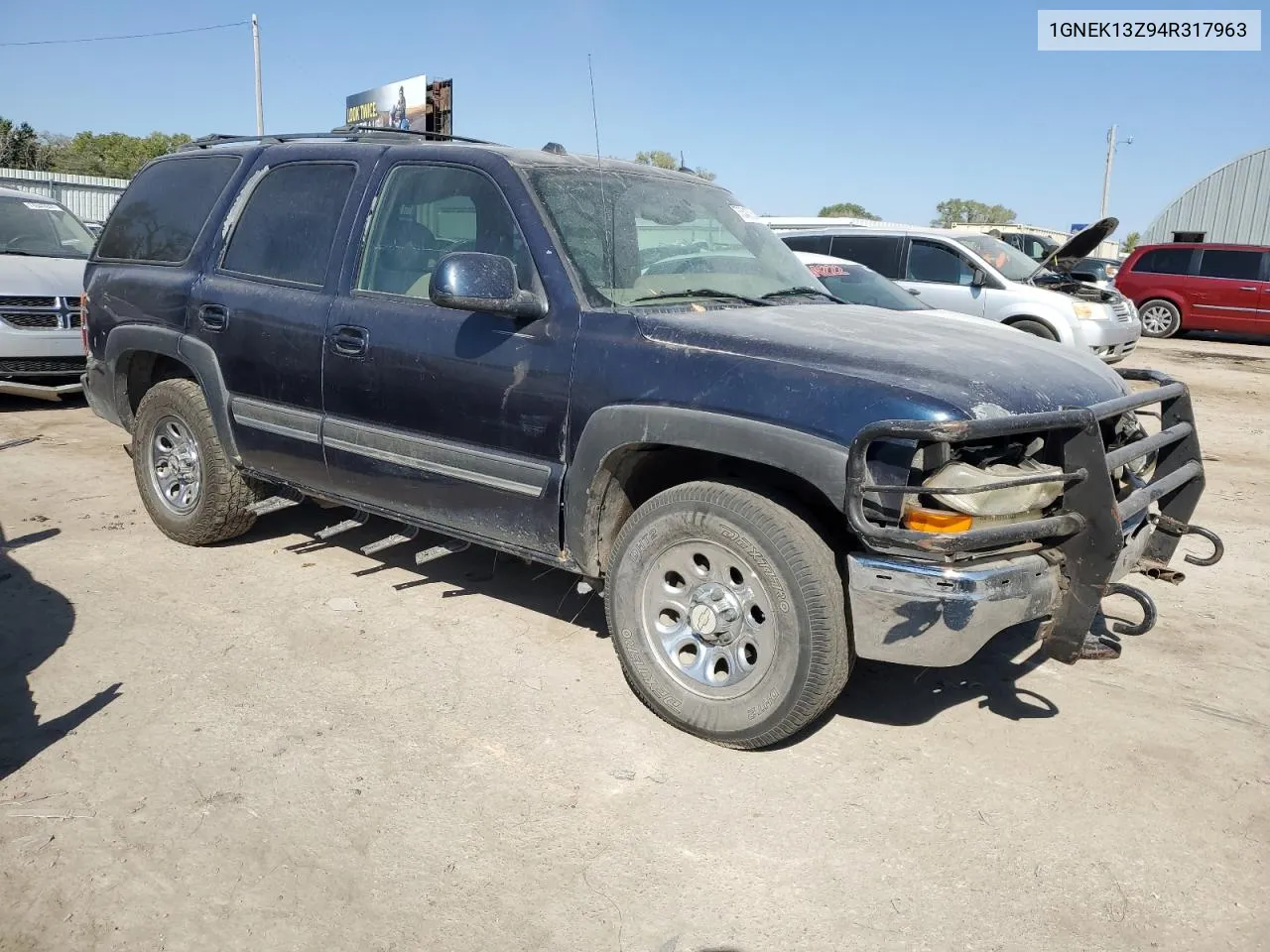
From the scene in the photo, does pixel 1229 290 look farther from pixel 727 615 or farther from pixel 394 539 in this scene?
pixel 727 615

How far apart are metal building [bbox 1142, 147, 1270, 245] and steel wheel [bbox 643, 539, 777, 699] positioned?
38.8m

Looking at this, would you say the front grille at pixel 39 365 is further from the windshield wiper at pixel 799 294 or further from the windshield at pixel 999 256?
the windshield at pixel 999 256

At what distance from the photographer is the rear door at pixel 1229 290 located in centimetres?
1866

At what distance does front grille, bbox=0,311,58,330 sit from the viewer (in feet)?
28.2

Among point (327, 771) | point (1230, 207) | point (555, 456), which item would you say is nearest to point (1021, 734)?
point (555, 456)

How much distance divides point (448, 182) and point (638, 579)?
1792 mm

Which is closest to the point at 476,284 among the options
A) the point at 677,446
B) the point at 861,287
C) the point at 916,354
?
the point at 677,446

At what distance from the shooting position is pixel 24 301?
340 inches

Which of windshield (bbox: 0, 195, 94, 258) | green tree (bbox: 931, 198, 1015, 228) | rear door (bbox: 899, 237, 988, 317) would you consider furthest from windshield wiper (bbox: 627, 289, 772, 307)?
green tree (bbox: 931, 198, 1015, 228)

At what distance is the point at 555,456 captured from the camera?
3.72 meters

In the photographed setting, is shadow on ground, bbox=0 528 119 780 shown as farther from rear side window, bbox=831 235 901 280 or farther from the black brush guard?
rear side window, bbox=831 235 901 280

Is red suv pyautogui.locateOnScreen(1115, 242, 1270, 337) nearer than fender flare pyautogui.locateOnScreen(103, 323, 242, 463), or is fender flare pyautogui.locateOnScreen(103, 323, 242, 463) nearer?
fender flare pyautogui.locateOnScreen(103, 323, 242, 463)

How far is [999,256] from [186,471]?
1040cm

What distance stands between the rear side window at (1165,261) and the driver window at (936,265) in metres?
9.40
